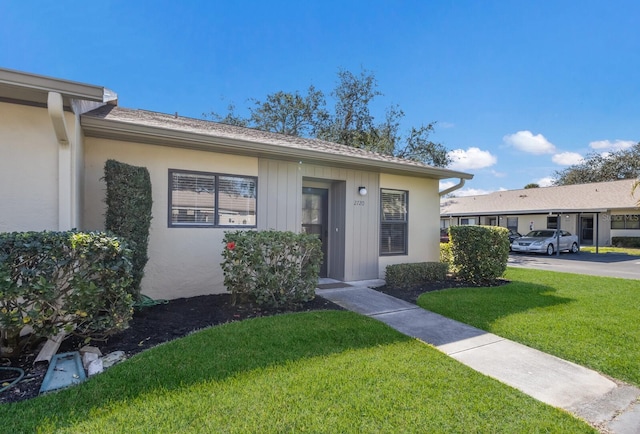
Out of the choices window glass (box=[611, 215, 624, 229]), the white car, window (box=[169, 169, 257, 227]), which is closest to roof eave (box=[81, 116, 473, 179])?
window (box=[169, 169, 257, 227])

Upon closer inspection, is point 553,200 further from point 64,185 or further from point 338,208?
Result: point 64,185

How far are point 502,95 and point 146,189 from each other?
14617 mm

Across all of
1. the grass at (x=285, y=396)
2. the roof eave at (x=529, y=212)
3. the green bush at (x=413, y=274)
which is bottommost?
the grass at (x=285, y=396)

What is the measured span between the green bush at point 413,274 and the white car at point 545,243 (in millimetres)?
13186

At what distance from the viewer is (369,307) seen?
559 cm

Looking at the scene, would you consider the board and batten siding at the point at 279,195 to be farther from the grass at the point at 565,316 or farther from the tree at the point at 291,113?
the tree at the point at 291,113

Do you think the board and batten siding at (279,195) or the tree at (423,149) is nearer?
the board and batten siding at (279,195)

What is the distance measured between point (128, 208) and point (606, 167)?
158 ft

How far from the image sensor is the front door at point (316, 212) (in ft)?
25.3

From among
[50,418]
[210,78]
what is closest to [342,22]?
[210,78]

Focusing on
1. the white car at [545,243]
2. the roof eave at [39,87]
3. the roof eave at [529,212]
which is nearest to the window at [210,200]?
the roof eave at [39,87]

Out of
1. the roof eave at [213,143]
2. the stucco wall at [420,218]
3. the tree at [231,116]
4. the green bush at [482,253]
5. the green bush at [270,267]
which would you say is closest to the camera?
the roof eave at [213,143]

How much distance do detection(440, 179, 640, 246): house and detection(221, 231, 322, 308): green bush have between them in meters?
19.8

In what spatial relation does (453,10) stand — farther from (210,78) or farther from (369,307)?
(210,78)
